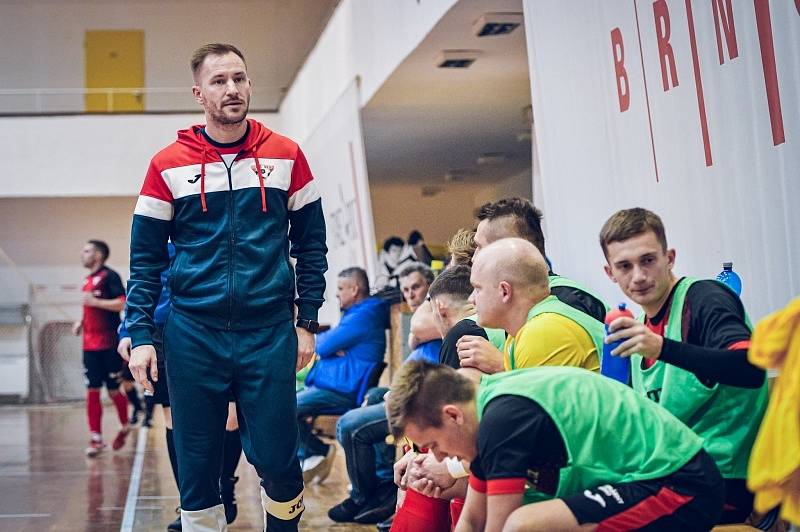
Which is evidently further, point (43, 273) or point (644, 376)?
point (43, 273)

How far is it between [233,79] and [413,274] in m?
2.26

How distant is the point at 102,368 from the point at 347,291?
3220 mm

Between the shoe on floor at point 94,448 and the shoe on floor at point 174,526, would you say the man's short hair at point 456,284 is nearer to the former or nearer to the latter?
the shoe on floor at point 174,526

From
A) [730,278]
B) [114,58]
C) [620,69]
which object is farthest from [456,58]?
[114,58]

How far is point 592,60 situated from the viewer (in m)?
4.12

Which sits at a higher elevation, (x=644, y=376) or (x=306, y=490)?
(x=644, y=376)

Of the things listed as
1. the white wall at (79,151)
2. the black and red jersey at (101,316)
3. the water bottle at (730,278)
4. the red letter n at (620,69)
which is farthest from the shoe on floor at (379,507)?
the white wall at (79,151)

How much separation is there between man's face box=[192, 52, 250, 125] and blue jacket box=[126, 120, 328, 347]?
10 cm

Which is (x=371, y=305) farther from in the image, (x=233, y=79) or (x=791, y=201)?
(x=791, y=201)

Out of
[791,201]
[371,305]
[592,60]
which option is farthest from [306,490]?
[791,201]

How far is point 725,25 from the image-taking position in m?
3.10

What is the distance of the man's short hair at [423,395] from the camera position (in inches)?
85.1

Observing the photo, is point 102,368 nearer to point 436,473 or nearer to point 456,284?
point 456,284

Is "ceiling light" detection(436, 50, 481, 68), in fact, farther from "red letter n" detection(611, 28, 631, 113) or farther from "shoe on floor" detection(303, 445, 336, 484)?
"red letter n" detection(611, 28, 631, 113)
